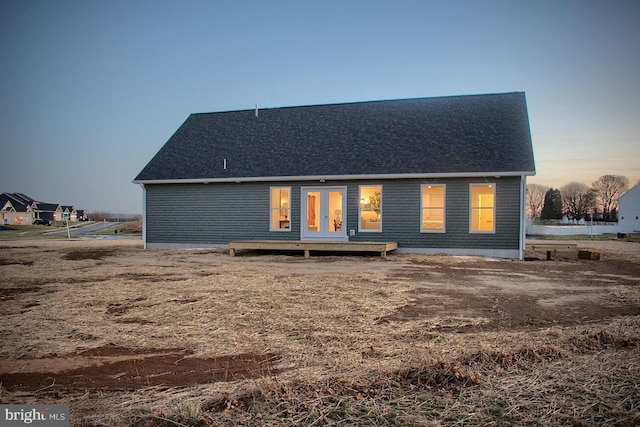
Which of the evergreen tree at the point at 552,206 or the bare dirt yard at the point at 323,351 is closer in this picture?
the bare dirt yard at the point at 323,351

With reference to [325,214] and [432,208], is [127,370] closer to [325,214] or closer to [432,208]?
[325,214]

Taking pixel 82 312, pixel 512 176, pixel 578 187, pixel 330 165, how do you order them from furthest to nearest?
1. pixel 578 187
2. pixel 330 165
3. pixel 512 176
4. pixel 82 312

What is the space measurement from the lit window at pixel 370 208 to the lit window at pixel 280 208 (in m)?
2.84

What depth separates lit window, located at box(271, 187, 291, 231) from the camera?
16141mm

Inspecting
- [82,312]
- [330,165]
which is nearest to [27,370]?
[82,312]

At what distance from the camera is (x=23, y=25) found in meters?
16.9

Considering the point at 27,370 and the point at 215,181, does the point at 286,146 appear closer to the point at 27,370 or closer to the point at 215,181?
the point at 215,181

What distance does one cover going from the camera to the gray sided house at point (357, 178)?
14.5 metres

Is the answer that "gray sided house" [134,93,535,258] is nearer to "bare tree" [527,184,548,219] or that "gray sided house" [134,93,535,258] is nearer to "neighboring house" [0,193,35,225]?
"neighboring house" [0,193,35,225]

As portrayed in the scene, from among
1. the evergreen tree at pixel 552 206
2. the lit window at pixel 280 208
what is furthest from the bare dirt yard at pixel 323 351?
the evergreen tree at pixel 552 206

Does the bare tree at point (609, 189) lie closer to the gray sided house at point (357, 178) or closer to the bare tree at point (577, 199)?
the bare tree at point (577, 199)

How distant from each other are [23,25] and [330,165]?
13.7m

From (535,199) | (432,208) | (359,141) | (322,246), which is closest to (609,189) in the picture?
(535,199)

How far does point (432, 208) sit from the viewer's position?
14852mm
